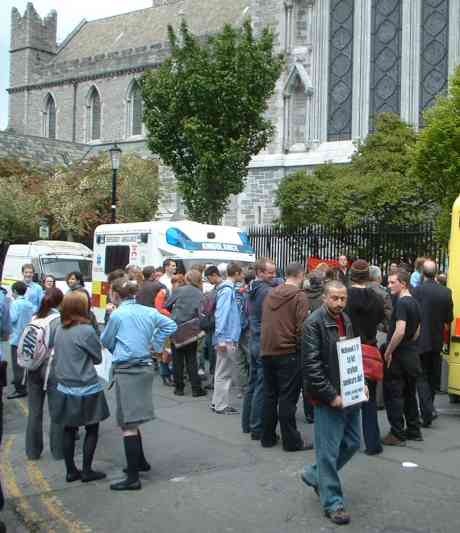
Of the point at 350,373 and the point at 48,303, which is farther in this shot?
the point at 48,303

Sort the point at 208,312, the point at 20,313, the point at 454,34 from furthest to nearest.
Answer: the point at 454,34 → the point at 20,313 → the point at 208,312

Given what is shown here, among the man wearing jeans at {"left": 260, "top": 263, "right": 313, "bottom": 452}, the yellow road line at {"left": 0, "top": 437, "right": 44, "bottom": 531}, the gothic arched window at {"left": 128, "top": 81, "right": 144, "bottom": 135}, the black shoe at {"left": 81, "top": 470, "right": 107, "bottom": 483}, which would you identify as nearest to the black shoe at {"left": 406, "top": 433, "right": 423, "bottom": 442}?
the man wearing jeans at {"left": 260, "top": 263, "right": 313, "bottom": 452}

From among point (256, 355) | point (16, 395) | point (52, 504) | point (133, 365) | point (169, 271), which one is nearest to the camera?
point (52, 504)

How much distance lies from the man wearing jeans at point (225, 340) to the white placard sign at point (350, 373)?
3.44 metres

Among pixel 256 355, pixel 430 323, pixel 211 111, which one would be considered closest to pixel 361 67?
pixel 211 111

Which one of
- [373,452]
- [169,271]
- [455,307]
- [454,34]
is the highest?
[454,34]

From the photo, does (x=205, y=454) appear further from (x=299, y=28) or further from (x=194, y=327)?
(x=299, y=28)

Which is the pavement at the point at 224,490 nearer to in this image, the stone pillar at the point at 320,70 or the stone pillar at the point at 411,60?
the stone pillar at the point at 411,60

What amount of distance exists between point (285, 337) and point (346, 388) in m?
1.79

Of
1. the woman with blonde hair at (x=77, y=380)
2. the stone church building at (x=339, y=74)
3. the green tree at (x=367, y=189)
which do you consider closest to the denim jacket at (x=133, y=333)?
the woman with blonde hair at (x=77, y=380)

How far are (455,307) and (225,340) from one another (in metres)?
2.76

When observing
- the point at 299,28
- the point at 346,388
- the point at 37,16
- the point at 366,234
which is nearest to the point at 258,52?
the point at 366,234

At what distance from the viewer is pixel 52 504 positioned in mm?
5742

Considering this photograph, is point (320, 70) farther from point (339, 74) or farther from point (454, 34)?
point (454, 34)
